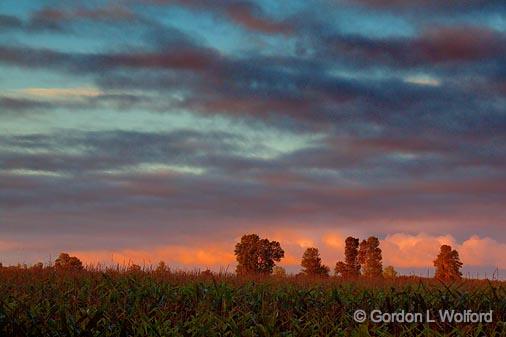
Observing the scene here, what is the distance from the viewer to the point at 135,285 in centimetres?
1505

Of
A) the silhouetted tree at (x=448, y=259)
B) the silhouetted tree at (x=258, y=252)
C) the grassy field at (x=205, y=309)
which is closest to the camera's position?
the grassy field at (x=205, y=309)

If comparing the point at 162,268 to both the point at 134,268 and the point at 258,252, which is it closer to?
the point at 134,268

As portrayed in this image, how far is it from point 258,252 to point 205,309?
39.7 metres

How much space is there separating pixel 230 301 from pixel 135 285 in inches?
133

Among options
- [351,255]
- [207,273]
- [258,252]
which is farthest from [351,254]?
[207,273]

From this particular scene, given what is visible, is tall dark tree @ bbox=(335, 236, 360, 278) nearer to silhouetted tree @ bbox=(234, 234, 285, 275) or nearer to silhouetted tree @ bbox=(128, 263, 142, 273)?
silhouetted tree @ bbox=(234, 234, 285, 275)

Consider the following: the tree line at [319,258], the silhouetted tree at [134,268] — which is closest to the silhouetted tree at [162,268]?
the silhouetted tree at [134,268]

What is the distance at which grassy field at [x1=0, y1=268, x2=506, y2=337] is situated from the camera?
10273 mm

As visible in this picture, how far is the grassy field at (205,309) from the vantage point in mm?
10273

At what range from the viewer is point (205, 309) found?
12.1 metres

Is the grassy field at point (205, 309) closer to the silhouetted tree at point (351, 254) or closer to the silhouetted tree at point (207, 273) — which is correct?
the silhouetted tree at point (207, 273)

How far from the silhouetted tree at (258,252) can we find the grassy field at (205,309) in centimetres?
3426

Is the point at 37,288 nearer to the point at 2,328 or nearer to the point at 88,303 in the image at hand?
the point at 88,303

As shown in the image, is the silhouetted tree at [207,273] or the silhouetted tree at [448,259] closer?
the silhouetted tree at [207,273]
